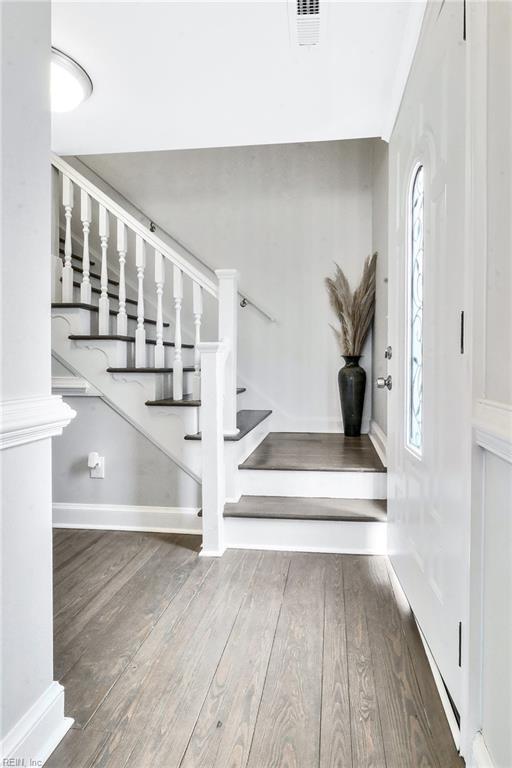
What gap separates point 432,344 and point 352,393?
6.79ft

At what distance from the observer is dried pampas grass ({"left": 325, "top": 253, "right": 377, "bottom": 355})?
349 cm

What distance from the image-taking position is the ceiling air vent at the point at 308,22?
64.3 inches

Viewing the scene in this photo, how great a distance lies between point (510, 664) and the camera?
2.93 ft

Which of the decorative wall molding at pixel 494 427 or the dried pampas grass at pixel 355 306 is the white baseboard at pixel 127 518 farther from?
the decorative wall molding at pixel 494 427

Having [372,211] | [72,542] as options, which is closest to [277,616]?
[72,542]

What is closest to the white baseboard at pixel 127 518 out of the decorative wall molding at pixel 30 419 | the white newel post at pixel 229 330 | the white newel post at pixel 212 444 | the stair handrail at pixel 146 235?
the white newel post at pixel 212 444

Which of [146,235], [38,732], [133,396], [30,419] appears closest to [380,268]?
[146,235]

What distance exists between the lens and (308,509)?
7.97ft

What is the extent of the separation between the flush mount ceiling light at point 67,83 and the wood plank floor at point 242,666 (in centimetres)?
215

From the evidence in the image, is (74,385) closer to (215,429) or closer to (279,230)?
(215,429)

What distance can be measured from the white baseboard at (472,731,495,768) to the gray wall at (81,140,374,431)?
9.39ft

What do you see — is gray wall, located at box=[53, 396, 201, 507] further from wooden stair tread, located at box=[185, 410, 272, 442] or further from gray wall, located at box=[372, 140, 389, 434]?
gray wall, located at box=[372, 140, 389, 434]

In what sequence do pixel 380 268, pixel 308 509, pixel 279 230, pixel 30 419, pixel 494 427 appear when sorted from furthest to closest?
pixel 279 230, pixel 380 268, pixel 308 509, pixel 30 419, pixel 494 427

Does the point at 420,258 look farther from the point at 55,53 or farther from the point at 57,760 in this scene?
the point at 57,760
